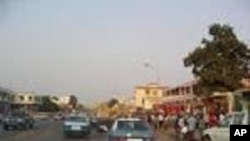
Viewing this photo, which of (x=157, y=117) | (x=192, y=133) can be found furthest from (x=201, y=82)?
(x=157, y=117)

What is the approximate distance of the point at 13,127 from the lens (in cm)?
6381

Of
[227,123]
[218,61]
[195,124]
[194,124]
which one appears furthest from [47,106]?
[227,123]

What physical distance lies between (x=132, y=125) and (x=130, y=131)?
650 millimetres

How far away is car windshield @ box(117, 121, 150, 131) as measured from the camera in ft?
80.5

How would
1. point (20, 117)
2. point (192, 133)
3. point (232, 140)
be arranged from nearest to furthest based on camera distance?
point (232, 140) < point (192, 133) < point (20, 117)

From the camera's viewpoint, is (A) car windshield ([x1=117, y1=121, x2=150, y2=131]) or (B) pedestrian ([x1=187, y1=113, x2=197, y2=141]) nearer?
(A) car windshield ([x1=117, y1=121, x2=150, y2=131])

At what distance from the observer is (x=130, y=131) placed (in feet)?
79.3

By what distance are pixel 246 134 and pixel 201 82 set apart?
3520cm

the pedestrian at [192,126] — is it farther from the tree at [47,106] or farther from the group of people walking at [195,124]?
the tree at [47,106]

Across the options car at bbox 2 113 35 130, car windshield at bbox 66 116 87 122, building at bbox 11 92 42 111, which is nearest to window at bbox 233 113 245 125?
car windshield at bbox 66 116 87 122

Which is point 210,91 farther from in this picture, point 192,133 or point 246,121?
point 246,121

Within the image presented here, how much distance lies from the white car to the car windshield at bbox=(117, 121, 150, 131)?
2498mm

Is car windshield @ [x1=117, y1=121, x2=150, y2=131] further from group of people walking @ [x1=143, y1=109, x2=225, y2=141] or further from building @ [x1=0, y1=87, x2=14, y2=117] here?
building @ [x1=0, y1=87, x2=14, y2=117]

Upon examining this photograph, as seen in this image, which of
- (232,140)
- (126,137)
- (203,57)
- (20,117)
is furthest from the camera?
(20,117)
